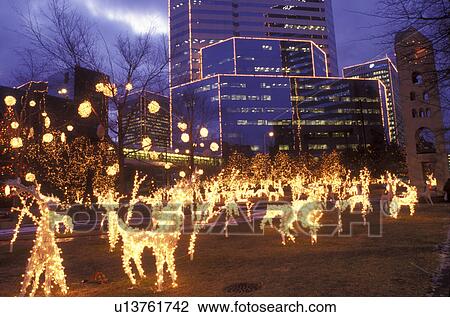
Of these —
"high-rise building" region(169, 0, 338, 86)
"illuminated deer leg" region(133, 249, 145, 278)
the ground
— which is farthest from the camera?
"high-rise building" region(169, 0, 338, 86)

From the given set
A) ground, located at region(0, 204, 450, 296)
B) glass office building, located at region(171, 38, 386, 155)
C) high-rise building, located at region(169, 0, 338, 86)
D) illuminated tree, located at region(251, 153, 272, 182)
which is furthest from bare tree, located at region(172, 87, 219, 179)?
high-rise building, located at region(169, 0, 338, 86)

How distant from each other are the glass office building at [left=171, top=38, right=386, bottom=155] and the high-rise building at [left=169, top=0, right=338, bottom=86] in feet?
47.6

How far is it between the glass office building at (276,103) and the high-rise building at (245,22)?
47.6ft

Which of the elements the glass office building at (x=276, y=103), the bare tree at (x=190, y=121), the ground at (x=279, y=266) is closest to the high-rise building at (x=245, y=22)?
the glass office building at (x=276, y=103)

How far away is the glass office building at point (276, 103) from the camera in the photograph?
101 meters

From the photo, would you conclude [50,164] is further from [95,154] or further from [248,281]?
[248,281]

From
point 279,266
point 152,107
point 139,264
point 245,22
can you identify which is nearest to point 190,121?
point 152,107

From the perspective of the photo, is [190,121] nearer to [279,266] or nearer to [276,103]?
[279,266]

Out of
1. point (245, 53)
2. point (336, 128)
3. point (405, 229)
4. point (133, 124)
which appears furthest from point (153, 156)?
point (336, 128)

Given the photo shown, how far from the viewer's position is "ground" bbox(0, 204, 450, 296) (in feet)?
19.7

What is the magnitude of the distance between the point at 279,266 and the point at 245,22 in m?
130

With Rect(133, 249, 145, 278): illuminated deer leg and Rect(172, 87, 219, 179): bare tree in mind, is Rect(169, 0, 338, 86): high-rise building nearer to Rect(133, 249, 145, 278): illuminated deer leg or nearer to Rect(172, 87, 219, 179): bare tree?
Rect(172, 87, 219, 179): bare tree

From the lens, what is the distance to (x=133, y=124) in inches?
639

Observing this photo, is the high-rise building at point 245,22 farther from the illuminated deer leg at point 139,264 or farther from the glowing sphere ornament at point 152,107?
the illuminated deer leg at point 139,264
